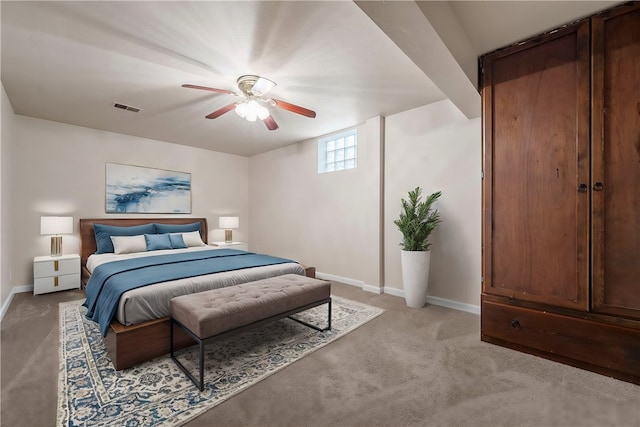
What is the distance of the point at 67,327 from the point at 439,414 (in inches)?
133

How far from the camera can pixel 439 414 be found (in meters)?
1.60

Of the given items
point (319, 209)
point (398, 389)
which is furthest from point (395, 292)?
point (398, 389)

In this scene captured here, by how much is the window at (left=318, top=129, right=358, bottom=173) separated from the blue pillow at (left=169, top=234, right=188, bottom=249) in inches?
104

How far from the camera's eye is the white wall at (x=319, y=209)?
411 cm

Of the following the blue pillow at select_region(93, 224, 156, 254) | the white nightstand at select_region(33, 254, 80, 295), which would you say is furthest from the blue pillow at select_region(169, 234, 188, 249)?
the white nightstand at select_region(33, 254, 80, 295)

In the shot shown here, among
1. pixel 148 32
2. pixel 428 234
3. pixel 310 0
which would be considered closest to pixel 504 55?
pixel 310 0

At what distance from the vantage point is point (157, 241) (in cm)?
444

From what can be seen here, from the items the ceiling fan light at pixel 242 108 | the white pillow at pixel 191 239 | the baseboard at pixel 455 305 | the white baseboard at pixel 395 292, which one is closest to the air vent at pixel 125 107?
the ceiling fan light at pixel 242 108

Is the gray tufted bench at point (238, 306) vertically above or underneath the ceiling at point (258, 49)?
underneath

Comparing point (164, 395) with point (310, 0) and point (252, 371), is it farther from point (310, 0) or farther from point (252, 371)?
point (310, 0)

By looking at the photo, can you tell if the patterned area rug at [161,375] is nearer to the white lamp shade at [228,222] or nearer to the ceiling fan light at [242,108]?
the ceiling fan light at [242,108]

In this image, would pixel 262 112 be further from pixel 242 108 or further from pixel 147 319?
pixel 147 319

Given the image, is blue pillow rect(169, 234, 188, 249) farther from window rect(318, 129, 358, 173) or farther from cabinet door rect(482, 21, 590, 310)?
cabinet door rect(482, 21, 590, 310)

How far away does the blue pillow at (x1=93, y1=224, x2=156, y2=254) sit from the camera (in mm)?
4211
